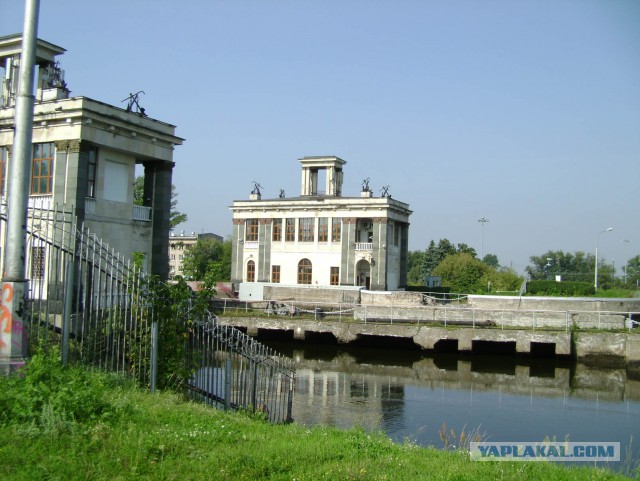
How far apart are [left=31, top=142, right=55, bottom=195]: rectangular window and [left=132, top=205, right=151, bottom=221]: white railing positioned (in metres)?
3.80

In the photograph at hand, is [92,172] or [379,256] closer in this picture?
[92,172]

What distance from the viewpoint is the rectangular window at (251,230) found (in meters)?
61.8

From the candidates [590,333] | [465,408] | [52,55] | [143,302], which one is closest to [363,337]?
[590,333]

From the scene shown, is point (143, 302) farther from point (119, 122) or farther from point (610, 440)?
point (119, 122)

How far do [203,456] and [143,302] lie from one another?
15.3ft

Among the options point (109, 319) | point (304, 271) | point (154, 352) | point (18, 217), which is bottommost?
point (154, 352)

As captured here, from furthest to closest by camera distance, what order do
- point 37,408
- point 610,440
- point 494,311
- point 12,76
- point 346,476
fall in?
point 494,311 → point 12,76 → point 610,440 → point 37,408 → point 346,476

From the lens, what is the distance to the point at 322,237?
5847cm

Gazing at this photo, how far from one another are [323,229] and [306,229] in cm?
179

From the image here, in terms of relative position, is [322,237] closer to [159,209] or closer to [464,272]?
[464,272]

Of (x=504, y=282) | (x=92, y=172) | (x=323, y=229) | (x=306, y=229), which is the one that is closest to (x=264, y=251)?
(x=306, y=229)

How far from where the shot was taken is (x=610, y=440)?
15.9 meters

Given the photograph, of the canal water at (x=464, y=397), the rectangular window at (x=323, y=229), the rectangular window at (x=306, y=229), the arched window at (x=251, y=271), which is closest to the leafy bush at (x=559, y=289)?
the rectangular window at (x=323, y=229)

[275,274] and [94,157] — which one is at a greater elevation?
[94,157]
